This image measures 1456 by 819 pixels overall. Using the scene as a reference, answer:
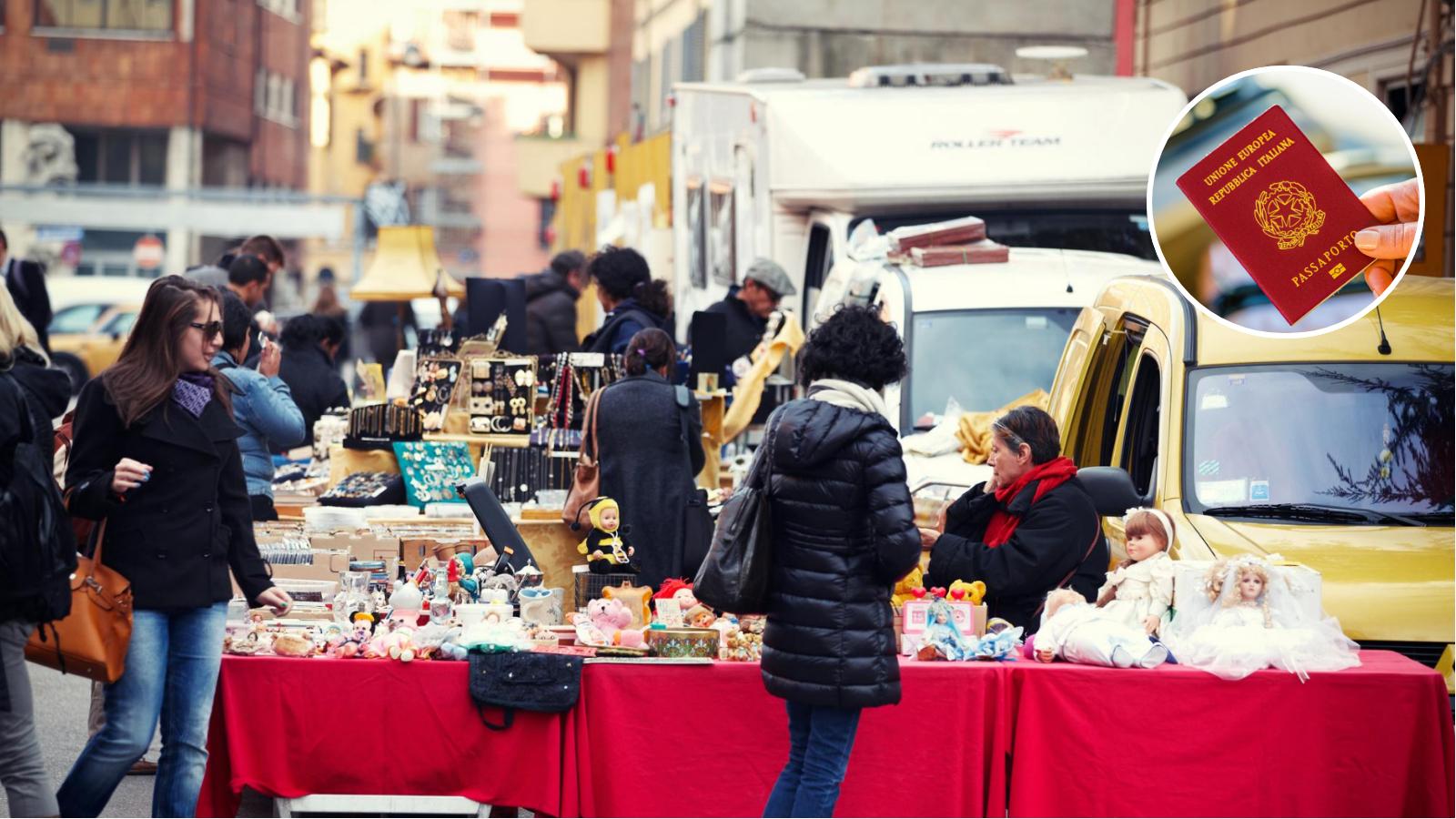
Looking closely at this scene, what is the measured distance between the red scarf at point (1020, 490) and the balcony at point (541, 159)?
142 ft

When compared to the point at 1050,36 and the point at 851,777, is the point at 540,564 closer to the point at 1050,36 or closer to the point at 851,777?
the point at 851,777

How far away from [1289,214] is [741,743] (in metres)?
2.37

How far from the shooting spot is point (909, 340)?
10.6m

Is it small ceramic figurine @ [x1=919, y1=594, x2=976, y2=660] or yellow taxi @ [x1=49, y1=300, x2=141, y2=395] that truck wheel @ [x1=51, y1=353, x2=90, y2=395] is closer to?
yellow taxi @ [x1=49, y1=300, x2=141, y2=395]

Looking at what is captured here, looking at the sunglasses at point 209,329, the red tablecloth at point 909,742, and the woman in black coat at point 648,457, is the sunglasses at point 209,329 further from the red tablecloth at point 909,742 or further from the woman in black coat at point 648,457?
the woman in black coat at point 648,457

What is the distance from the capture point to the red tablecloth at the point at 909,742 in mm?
6281

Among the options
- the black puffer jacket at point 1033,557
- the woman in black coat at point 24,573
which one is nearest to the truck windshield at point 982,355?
the black puffer jacket at point 1033,557

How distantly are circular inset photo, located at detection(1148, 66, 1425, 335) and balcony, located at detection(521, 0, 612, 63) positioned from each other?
4207cm

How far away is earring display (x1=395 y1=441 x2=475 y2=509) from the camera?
948 cm

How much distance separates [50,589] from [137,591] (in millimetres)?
363

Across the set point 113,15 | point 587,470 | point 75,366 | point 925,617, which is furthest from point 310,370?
point 113,15

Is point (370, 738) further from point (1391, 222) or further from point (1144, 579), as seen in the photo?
point (1391, 222)

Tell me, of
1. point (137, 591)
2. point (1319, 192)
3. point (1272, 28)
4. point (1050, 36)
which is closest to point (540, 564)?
point (137, 591)

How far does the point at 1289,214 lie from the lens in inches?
249
